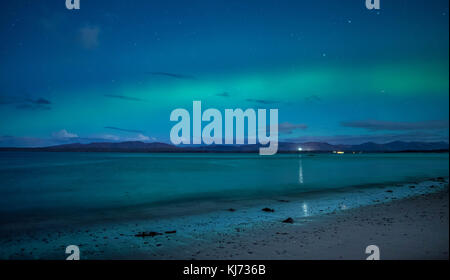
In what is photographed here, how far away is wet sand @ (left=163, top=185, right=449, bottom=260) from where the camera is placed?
16.7 ft

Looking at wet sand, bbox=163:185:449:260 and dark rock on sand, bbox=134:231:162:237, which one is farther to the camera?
dark rock on sand, bbox=134:231:162:237

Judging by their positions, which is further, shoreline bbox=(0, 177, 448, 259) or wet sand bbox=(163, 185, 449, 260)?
shoreline bbox=(0, 177, 448, 259)

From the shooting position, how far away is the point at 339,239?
5.82 meters

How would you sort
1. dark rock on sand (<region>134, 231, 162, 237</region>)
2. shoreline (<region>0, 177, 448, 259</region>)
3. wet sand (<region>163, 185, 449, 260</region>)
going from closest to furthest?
wet sand (<region>163, 185, 449, 260</region>)
shoreline (<region>0, 177, 448, 259</region>)
dark rock on sand (<region>134, 231, 162, 237</region>)

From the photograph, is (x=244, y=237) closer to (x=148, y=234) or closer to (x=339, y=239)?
(x=339, y=239)

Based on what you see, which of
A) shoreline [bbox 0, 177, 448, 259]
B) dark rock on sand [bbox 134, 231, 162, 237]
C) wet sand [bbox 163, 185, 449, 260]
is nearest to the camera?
wet sand [bbox 163, 185, 449, 260]

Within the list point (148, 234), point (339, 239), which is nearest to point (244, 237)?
point (339, 239)

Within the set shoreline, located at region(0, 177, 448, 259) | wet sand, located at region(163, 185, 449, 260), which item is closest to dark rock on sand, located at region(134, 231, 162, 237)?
shoreline, located at region(0, 177, 448, 259)

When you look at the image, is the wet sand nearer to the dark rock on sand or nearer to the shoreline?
the shoreline

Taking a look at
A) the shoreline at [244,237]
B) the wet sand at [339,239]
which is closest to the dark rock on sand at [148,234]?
the shoreline at [244,237]

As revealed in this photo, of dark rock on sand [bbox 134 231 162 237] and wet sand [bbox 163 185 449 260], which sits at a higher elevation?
wet sand [bbox 163 185 449 260]
